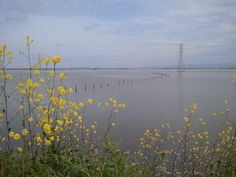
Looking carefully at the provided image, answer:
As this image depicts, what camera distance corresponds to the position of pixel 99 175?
2947mm

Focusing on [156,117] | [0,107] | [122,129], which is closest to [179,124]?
[156,117]

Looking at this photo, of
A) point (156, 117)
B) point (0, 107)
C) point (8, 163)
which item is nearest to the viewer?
point (8, 163)

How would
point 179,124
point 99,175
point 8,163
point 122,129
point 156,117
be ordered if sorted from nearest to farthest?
1. point 99,175
2. point 8,163
3. point 122,129
4. point 179,124
5. point 156,117

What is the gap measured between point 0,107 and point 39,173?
1539mm

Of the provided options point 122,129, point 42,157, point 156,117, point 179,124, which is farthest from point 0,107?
point 156,117

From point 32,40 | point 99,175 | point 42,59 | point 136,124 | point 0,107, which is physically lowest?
point 136,124

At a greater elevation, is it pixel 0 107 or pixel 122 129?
pixel 0 107

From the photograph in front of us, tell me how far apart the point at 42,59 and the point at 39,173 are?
4.93 ft

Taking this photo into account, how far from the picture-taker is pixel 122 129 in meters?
11.3

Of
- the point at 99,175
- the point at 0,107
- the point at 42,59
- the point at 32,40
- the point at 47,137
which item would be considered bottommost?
the point at 99,175

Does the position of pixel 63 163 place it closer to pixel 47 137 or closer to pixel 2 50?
pixel 47 137

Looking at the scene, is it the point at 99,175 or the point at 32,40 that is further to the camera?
the point at 32,40

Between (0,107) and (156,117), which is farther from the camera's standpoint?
(156,117)

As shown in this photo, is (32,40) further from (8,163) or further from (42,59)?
(8,163)
